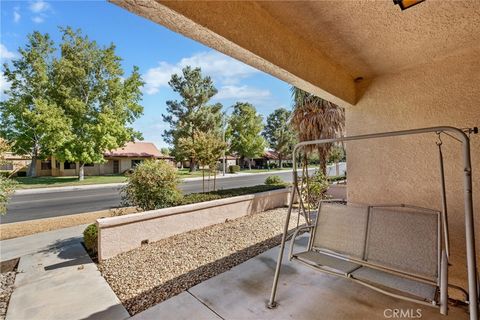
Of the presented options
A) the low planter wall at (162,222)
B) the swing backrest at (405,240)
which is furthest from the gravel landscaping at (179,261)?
the swing backrest at (405,240)

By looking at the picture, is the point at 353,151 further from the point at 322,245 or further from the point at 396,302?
the point at 396,302

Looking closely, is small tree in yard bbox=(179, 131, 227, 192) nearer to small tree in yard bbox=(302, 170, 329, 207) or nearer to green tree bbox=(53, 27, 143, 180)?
small tree in yard bbox=(302, 170, 329, 207)

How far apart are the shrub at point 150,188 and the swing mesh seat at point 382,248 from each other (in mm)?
3992

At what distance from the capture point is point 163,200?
233 inches

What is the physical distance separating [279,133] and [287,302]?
41.3 m

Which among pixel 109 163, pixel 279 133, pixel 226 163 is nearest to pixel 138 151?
pixel 109 163

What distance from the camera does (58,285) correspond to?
3.43m

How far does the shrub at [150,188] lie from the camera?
5.81 meters

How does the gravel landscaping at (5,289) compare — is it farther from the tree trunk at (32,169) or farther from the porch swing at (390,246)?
the tree trunk at (32,169)

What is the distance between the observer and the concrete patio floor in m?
2.43

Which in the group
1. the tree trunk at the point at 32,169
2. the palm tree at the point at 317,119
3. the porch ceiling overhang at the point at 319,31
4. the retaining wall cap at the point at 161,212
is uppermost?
the palm tree at the point at 317,119

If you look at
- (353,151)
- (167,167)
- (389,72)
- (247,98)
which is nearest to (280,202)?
(167,167)

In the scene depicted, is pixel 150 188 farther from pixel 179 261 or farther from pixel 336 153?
pixel 336 153

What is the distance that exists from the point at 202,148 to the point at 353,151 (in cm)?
610
